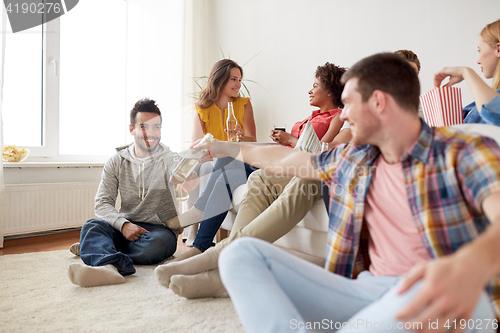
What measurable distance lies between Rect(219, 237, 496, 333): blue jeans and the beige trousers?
653mm

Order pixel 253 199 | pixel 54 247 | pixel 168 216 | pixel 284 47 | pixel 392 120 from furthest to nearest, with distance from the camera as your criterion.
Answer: pixel 284 47 → pixel 54 247 → pixel 168 216 → pixel 253 199 → pixel 392 120

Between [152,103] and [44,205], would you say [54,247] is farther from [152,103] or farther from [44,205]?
[152,103]

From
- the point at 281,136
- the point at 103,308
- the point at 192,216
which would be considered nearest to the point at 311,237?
the point at 192,216

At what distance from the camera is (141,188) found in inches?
81.7

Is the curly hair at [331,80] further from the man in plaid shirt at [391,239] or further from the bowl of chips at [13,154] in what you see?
the bowl of chips at [13,154]

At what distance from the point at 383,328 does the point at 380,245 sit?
312 mm

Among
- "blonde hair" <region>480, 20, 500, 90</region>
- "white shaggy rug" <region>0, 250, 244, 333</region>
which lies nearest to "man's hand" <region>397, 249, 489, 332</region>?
"white shaggy rug" <region>0, 250, 244, 333</region>

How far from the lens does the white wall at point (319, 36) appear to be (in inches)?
86.4

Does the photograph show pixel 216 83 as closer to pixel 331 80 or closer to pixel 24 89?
pixel 331 80

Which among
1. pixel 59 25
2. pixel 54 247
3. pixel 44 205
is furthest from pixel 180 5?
pixel 54 247

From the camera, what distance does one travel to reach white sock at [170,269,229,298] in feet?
4.38

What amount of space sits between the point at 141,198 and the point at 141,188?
6 cm

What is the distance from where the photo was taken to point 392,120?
84cm

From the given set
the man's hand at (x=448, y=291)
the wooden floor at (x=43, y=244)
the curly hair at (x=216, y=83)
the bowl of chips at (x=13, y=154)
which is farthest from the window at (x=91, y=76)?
the man's hand at (x=448, y=291)
